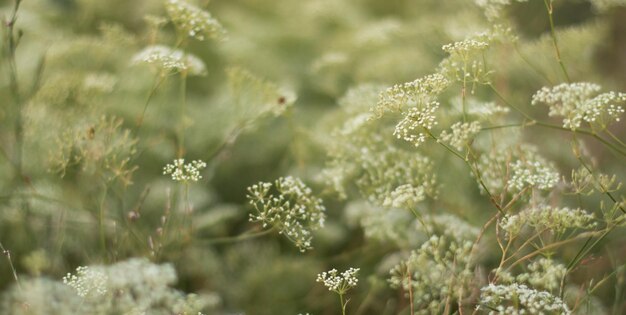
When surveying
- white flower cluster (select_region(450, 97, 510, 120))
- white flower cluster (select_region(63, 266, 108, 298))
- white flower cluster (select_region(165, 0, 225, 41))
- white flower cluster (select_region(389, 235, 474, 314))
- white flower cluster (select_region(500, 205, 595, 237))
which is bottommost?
white flower cluster (select_region(63, 266, 108, 298))

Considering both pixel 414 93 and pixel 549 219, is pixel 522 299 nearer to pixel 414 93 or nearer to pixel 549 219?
pixel 549 219

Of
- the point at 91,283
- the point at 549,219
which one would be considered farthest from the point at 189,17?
the point at 549,219

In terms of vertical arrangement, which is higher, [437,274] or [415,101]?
[415,101]

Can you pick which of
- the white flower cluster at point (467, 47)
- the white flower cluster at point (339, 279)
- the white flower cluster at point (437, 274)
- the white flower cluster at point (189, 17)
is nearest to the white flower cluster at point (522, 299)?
the white flower cluster at point (437, 274)

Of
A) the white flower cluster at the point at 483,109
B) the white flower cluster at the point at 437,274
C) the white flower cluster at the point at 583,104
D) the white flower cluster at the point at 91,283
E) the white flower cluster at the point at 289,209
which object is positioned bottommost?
the white flower cluster at the point at 91,283

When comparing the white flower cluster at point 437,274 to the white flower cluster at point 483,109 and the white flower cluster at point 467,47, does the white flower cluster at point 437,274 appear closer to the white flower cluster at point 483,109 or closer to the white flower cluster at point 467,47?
the white flower cluster at point 483,109

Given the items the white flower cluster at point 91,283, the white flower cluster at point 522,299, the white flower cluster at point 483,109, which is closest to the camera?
the white flower cluster at point 522,299

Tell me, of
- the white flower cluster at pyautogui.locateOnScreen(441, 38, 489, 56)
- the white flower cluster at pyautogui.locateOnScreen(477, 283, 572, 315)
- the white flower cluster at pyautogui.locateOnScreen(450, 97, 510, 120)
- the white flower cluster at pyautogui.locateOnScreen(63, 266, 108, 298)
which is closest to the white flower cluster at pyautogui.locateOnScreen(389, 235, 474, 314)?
the white flower cluster at pyautogui.locateOnScreen(477, 283, 572, 315)

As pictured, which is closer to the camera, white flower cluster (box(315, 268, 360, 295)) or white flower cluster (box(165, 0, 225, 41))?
white flower cluster (box(315, 268, 360, 295))

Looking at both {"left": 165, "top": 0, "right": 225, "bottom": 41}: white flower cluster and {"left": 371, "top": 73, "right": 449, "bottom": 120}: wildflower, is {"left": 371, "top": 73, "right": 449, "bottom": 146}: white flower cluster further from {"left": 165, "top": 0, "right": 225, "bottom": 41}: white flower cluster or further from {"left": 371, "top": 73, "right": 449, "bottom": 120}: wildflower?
{"left": 165, "top": 0, "right": 225, "bottom": 41}: white flower cluster

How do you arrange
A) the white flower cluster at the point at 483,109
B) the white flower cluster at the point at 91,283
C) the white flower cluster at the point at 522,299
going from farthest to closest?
the white flower cluster at the point at 483,109 < the white flower cluster at the point at 91,283 < the white flower cluster at the point at 522,299

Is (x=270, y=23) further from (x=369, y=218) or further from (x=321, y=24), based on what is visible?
(x=369, y=218)
